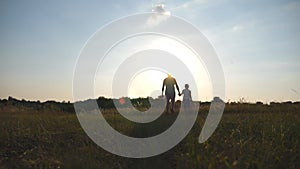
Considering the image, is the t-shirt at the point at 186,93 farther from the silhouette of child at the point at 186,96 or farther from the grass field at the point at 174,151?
the grass field at the point at 174,151

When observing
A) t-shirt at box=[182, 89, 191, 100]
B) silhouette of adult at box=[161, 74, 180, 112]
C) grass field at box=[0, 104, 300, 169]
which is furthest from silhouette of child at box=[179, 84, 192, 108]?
grass field at box=[0, 104, 300, 169]

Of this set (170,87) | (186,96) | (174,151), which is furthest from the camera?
(186,96)

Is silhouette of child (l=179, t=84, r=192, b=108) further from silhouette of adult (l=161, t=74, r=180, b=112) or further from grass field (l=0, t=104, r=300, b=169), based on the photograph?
grass field (l=0, t=104, r=300, b=169)

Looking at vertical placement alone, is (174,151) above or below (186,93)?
below

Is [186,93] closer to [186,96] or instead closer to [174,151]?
[186,96]

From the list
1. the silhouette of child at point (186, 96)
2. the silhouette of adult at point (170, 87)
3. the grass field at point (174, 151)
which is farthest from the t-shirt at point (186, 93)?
the grass field at point (174, 151)

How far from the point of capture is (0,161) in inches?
242

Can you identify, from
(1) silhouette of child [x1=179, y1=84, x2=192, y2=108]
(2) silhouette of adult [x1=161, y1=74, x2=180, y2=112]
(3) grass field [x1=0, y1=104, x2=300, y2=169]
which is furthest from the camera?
(1) silhouette of child [x1=179, y1=84, x2=192, y2=108]

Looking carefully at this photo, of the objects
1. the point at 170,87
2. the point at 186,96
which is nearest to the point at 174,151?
the point at 170,87

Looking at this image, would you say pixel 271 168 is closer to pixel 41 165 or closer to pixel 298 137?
pixel 298 137

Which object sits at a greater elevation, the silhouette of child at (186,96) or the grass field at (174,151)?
the silhouette of child at (186,96)

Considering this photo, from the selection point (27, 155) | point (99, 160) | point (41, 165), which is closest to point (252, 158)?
point (99, 160)

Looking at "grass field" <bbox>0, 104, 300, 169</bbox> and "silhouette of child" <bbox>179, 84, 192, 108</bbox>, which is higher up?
"silhouette of child" <bbox>179, 84, 192, 108</bbox>

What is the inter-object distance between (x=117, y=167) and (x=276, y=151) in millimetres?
2601
